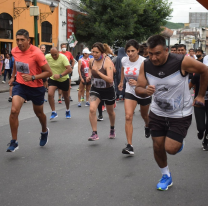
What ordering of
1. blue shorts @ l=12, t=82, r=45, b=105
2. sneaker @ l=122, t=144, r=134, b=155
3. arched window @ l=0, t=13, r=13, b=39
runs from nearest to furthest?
sneaker @ l=122, t=144, r=134, b=155 → blue shorts @ l=12, t=82, r=45, b=105 → arched window @ l=0, t=13, r=13, b=39

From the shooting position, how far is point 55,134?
7.65m

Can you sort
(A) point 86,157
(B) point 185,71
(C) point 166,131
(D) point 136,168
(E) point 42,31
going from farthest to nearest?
(E) point 42,31 → (A) point 86,157 → (D) point 136,168 → (C) point 166,131 → (B) point 185,71

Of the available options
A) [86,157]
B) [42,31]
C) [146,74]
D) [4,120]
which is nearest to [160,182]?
[146,74]

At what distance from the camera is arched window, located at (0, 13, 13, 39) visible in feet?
76.7

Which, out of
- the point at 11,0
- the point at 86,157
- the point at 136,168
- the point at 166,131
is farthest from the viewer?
the point at 11,0

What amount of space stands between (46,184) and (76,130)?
3.63 metres

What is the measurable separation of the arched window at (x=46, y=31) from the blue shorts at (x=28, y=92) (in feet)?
73.9

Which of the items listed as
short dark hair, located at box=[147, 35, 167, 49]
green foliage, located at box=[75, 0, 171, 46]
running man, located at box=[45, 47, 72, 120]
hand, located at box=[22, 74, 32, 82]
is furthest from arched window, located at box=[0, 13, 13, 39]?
short dark hair, located at box=[147, 35, 167, 49]

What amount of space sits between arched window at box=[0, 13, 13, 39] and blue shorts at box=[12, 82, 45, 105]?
Answer: 18.5 metres

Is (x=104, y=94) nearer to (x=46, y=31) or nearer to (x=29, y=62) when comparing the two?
(x=29, y=62)

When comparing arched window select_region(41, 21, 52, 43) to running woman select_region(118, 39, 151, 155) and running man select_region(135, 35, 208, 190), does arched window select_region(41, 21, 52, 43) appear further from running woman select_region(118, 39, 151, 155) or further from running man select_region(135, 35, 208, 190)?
running man select_region(135, 35, 208, 190)

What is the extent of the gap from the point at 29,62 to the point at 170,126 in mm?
2702

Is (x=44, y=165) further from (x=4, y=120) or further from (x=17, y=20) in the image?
(x=17, y=20)

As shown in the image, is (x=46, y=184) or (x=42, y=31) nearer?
(x=46, y=184)
